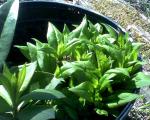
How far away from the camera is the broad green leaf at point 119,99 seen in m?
1.31

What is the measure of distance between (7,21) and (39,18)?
1.32 ft

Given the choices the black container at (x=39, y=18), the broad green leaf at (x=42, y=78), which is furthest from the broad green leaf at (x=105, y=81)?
the black container at (x=39, y=18)

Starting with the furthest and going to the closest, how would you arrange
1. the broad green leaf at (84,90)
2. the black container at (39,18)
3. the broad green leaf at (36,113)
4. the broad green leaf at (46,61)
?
the black container at (39,18)
the broad green leaf at (46,61)
the broad green leaf at (84,90)
the broad green leaf at (36,113)

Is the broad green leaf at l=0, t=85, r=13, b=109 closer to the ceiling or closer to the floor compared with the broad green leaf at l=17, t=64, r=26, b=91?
closer to the floor

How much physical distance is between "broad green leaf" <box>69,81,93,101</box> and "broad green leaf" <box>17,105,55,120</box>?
122 millimetres

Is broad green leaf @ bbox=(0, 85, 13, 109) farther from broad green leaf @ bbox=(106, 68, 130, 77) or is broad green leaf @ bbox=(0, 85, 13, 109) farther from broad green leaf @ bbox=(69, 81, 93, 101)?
broad green leaf @ bbox=(106, 68, 130, 77)

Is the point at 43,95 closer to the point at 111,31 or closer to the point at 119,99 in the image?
the point at 119,99

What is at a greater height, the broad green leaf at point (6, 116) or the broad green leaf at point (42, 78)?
the broad green leaf at point (42, 78)

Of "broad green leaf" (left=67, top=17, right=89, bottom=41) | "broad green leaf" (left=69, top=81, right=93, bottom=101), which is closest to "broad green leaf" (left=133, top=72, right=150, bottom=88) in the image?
"broad green leaf" (left=69, top=81, right=93, bottom=101)

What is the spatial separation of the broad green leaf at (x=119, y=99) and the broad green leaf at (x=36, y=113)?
25cm

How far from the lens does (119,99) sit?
4.44 ft

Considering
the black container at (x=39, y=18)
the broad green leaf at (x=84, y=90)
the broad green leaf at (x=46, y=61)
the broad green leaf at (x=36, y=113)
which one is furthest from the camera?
the black container at (x=39, y=18)

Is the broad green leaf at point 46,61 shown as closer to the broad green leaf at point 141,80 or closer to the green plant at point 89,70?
the green plant at point 89,70

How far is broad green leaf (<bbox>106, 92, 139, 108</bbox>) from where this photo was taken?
131cm
